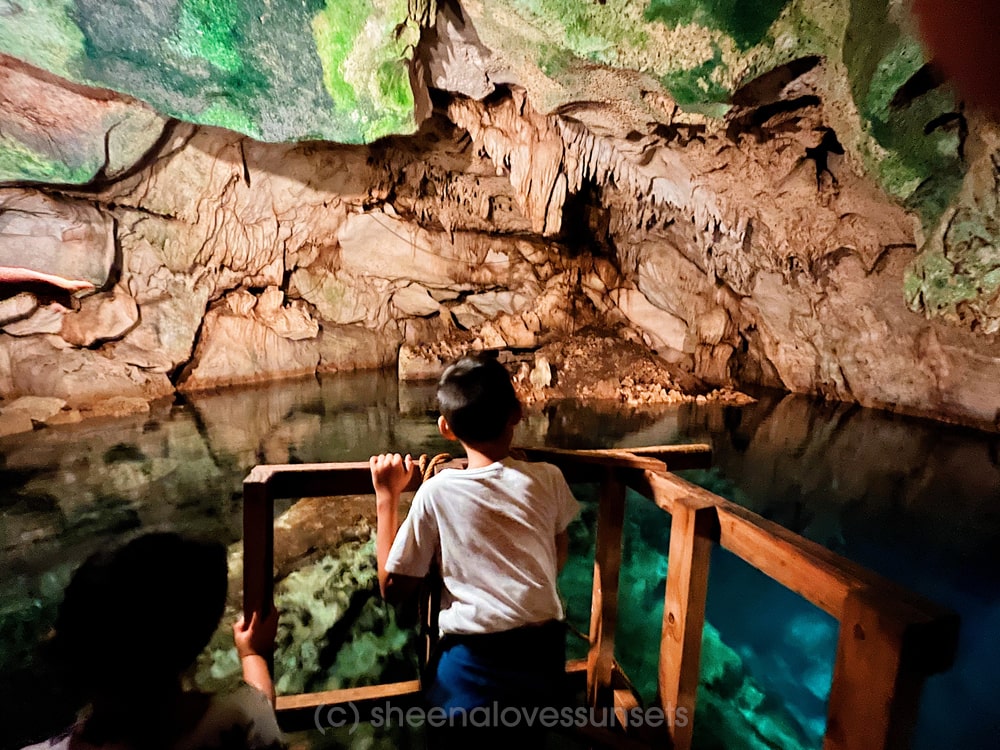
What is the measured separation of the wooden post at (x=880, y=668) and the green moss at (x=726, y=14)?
4320mm

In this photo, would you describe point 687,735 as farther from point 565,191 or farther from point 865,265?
point 865,265

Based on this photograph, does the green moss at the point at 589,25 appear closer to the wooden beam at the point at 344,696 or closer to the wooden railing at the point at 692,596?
the wooden railing at the point at 692,596

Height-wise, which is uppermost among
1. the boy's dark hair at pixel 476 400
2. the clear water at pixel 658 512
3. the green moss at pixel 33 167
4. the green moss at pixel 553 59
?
the green moss at pixel 553 59

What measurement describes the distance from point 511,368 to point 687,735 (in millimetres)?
9492

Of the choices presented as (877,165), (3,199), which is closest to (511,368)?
(877,165)

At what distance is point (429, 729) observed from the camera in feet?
4.77

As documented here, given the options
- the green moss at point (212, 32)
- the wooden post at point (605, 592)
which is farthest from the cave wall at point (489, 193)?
the wooden post at point (605, 592)

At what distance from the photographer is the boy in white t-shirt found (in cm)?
126

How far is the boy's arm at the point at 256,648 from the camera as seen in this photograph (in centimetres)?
126

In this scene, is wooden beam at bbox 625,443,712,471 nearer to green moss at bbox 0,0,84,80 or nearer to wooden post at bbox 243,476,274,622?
wooden post at bbox 243,476,274,622

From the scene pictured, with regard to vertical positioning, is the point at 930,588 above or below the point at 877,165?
below

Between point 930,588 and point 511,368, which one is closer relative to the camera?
point 930,588

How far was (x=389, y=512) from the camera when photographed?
1401mm

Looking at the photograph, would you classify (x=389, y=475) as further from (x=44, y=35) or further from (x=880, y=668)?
(x=44, y=35)
